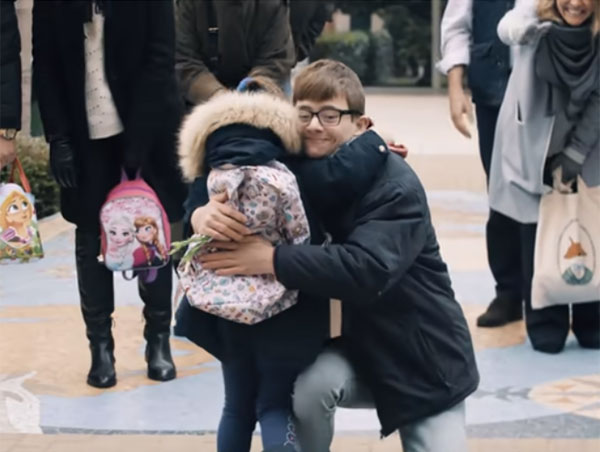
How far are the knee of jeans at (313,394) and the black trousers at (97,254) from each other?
5.54 ft

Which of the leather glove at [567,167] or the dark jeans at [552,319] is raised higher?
the leather glove at [567,167]

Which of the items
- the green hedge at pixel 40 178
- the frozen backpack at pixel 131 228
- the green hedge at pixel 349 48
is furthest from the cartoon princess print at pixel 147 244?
the green hedge at pixel 349 48

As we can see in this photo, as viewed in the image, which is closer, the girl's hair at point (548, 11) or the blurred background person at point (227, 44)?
the girl's hair at point (548, 11)

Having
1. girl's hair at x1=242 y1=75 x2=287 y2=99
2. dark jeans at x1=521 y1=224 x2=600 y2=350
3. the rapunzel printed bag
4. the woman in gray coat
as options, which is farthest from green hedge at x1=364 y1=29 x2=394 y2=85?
girl's hair at x1=242 y1=75 x2=287 y2=99

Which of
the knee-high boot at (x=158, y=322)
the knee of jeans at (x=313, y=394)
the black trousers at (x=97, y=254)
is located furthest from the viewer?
the knee-high boot at (x=158, y=322)

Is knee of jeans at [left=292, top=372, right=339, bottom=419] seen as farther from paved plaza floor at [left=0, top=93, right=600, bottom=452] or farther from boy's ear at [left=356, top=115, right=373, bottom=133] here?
paved plaza floor at [left=0, top=93, right=600, bottom=452]

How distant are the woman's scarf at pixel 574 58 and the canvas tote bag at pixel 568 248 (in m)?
0.43

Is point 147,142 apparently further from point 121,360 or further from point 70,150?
point 121,360

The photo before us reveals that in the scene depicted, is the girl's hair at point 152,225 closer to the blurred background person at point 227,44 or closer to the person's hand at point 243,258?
the blurred background person at point 227,44

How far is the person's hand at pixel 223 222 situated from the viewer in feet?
11.4

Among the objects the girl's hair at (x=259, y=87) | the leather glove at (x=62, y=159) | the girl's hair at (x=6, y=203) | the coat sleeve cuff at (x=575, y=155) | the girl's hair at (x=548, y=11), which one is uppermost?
the girl's hair at (x=259, y=87)

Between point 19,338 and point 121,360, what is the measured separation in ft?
2.01

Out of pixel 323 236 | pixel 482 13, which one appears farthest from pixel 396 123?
pixel 323 236

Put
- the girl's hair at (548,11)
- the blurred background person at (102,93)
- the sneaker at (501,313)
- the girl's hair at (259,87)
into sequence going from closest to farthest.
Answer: the girl's hair at (259,87) → the blurred background person at (102,93) → the girl's hair at (548,11) → the sneaker at (501,313)
